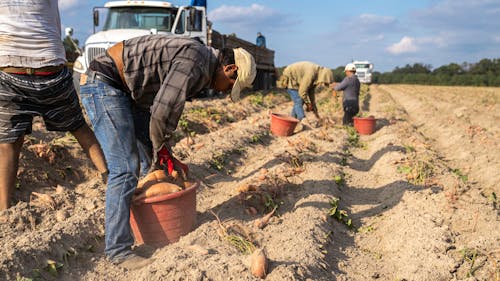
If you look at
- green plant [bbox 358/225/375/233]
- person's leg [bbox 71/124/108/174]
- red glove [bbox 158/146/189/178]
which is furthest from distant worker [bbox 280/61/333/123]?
red glove [bbox 158/146/189/178]

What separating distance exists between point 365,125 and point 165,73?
7.00 m

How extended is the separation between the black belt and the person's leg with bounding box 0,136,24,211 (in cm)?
100

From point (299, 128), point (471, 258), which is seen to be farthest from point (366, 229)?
point (299, 128)

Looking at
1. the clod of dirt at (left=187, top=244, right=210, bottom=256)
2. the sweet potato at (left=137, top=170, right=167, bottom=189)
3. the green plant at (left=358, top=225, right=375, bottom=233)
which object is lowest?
the green plant at (left=358, top=225, right=375, bottom=233)

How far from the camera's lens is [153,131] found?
8.38ft

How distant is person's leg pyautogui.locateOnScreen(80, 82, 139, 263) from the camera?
8.90 feet

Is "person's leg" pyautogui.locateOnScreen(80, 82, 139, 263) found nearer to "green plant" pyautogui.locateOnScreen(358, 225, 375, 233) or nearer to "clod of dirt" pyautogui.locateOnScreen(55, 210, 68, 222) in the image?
"clod of dirt" pyautogui.locateOnScreen(55, 210, 68, 222)

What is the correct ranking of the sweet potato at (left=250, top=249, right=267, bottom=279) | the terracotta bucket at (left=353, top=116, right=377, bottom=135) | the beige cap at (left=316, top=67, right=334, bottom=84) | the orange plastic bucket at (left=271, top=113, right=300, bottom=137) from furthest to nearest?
the terracotta bucket at (left=353, top=116, right=377, bottom=135) → the beige cap at (left=316, top=67, right=334, bottom=84) → the orange plastic bucket at (left=271, top=113, right=300, bottom=137) → the sweet potato at (left=250, top=249, right=267, bottom=279)

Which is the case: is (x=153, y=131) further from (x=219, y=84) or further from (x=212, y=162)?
(x=212, y=162)

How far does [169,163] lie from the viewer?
10.1ft

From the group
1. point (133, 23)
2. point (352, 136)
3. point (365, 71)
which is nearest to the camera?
point (352, 136)

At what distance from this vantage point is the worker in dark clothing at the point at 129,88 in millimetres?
2607

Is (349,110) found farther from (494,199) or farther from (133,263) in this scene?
(133,263)

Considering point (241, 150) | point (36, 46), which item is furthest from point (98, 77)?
point (241, 150)
